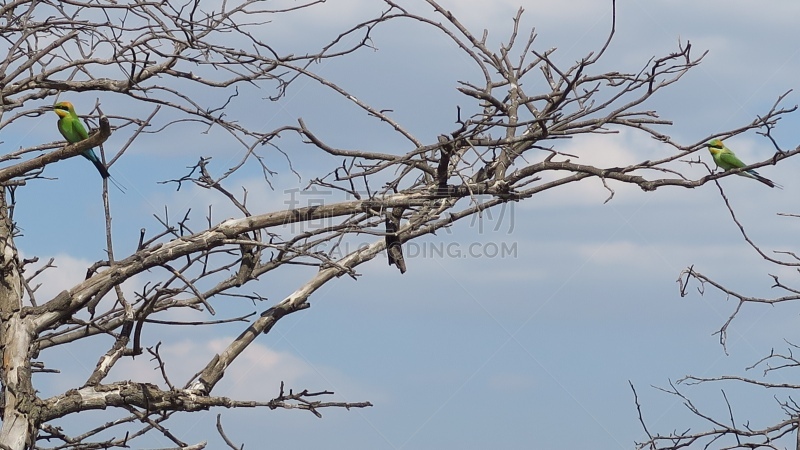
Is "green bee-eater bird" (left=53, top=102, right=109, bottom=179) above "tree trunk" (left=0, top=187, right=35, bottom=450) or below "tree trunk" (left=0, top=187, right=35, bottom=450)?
above

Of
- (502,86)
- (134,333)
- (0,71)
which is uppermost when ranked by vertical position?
(502,86)

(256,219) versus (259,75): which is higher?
(259,75)

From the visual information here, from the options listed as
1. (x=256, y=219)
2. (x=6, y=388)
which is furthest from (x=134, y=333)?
(x=256, y=219)

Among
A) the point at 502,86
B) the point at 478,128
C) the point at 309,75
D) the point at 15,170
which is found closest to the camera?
the point at 478,128

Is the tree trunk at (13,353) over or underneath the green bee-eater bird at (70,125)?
underneath

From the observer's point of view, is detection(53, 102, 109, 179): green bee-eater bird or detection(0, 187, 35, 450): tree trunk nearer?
detection(0, 187, 35, 450): tree trunk

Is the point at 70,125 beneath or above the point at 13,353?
above

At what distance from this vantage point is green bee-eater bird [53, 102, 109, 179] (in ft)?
16.9

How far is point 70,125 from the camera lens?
561cm

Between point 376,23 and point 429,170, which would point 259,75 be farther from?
point 429,170

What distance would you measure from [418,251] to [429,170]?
2.75ft

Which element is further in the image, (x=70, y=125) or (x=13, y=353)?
(x=70, y=125)

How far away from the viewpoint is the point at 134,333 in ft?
14.7

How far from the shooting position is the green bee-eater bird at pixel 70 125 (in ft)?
16.9
